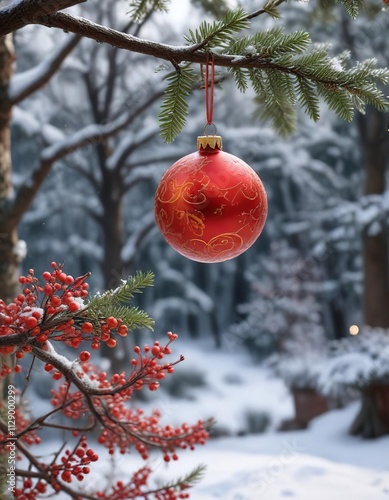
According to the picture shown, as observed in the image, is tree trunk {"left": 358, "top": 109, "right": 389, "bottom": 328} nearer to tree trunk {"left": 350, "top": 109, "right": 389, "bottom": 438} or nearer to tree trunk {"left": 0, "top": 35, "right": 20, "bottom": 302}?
tree trunk {"left": 350, "top": 109, "right": 389, "bottom": 438}

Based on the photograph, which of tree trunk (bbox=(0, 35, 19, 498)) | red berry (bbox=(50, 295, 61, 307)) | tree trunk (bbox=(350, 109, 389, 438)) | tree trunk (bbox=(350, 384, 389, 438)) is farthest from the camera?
tree trunk (bbox=(350, 109, 389, 438))

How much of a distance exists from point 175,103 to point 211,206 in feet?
0.55

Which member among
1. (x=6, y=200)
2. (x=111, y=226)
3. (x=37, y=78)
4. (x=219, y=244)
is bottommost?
(x=219, y=244)

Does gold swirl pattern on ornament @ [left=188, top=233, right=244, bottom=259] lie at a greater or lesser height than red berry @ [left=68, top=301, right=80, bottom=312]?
greater

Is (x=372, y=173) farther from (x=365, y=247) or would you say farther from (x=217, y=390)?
(x=217, y=390)

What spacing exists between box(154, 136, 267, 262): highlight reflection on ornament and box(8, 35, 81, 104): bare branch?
3.80 feet

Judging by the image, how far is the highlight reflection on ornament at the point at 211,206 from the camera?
0.91 meters

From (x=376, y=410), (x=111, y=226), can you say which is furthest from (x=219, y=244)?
(x=111, y=226)

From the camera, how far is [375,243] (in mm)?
3426

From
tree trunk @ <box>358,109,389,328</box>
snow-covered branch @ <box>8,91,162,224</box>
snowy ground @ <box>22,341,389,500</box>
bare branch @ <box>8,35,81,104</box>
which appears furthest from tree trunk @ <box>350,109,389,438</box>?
bare branch @ <box>8,35,81,104</box>

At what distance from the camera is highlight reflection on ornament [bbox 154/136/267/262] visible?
915mm

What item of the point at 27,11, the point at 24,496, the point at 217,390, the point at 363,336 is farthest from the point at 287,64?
the point at 217,390

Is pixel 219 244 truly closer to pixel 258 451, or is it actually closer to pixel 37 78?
pixel 37 78

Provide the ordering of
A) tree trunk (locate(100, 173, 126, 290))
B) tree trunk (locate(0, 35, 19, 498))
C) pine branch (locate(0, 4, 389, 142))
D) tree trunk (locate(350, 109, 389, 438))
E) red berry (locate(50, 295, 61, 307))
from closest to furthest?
red berry (locate(50, 295, 61, 307)) → pine branch (locate(0, 4, 389, 142)) → tree trunk (locate(0, 35, 19, 498)) → tree trunk (locate(350, 109, 389, 438)) → tree trunk (locate(100, 173, 126, 290))
